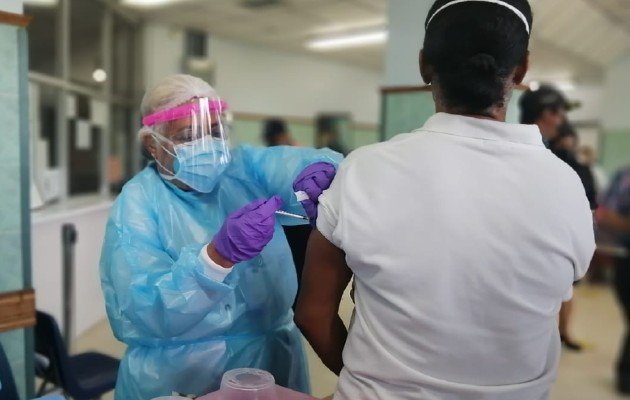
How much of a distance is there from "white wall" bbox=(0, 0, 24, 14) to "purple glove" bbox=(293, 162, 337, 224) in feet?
4.67

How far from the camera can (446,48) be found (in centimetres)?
71

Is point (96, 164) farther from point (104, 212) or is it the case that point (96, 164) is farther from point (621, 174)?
point (621, 174)

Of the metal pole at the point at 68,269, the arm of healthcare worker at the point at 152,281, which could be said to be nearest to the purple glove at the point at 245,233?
the arm of healthcare worker at the point at 152,281

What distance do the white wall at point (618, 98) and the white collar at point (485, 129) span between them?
238 cm

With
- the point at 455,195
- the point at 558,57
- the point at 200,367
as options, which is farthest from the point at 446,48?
the point at 558,57

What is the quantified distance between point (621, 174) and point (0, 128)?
2.34 metres

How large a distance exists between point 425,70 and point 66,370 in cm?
173

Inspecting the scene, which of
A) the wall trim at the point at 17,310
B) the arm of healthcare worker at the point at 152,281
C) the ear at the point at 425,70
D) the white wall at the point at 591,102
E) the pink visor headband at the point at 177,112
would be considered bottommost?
the wall trim at the point at 17,310

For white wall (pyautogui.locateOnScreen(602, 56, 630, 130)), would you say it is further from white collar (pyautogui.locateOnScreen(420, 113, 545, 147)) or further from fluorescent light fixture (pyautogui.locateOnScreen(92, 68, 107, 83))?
fluorescent light fixture (pyautogui.locateOnScreen(92, 68, 107, 83))

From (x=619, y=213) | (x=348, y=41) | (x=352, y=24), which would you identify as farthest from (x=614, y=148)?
(x=348, y=41)

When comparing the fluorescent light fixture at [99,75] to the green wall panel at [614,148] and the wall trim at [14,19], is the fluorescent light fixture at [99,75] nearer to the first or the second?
the wall trim at [14,19]

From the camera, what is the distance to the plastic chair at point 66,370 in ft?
6.12

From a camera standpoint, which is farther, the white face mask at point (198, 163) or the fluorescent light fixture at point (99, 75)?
the fluorescent light fixture at point (99, 75)

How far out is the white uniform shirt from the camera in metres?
0.67
